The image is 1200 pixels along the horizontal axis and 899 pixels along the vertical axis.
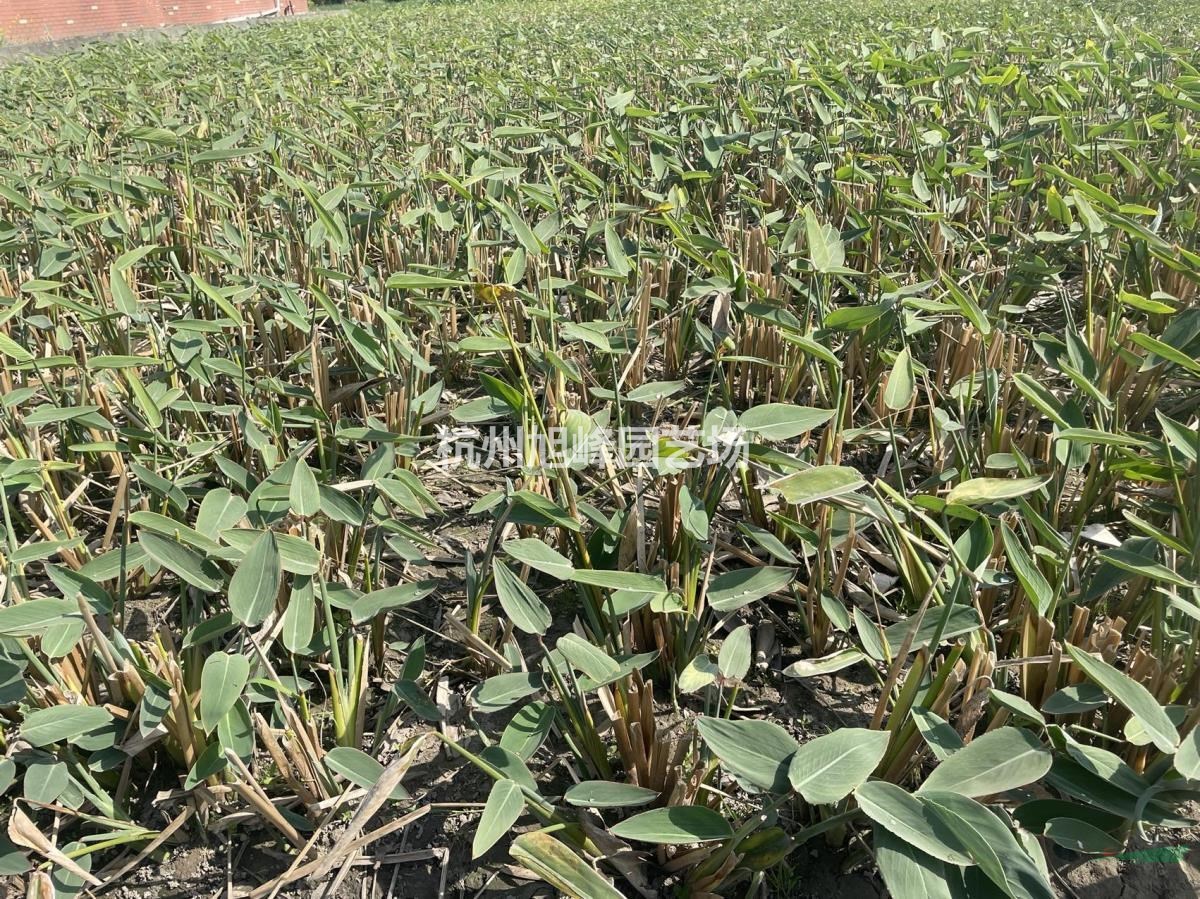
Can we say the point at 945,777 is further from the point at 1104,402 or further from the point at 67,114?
the point at 67,114

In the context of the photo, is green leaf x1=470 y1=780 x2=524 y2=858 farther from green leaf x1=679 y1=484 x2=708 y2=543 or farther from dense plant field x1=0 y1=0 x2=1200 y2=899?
green leaf x1=679 y1=484 x2=708 y2=543

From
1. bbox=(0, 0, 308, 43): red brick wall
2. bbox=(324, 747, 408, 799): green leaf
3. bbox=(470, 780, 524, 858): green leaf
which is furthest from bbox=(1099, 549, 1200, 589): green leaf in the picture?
bbox=(0, 0, 308, 43): red brick wall

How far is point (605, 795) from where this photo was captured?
2.27ft

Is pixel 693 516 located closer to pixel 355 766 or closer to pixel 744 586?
pixel 744 586

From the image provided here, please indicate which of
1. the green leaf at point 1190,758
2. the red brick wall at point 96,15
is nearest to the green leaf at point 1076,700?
the green leaf at point 1190,758

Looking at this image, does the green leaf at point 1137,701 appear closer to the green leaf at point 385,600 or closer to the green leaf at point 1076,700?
the green leaf at point 1076,700

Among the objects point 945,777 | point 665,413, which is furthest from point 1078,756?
point 665,413

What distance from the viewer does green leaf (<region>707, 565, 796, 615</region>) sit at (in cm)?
84

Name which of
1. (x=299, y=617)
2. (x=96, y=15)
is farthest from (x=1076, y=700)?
(x=96, y=15)

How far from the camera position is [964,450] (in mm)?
1035

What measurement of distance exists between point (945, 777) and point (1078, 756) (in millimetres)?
130

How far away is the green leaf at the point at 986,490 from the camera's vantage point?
2.73ft

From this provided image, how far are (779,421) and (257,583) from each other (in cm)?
53

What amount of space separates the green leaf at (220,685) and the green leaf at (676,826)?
0.35 metres
